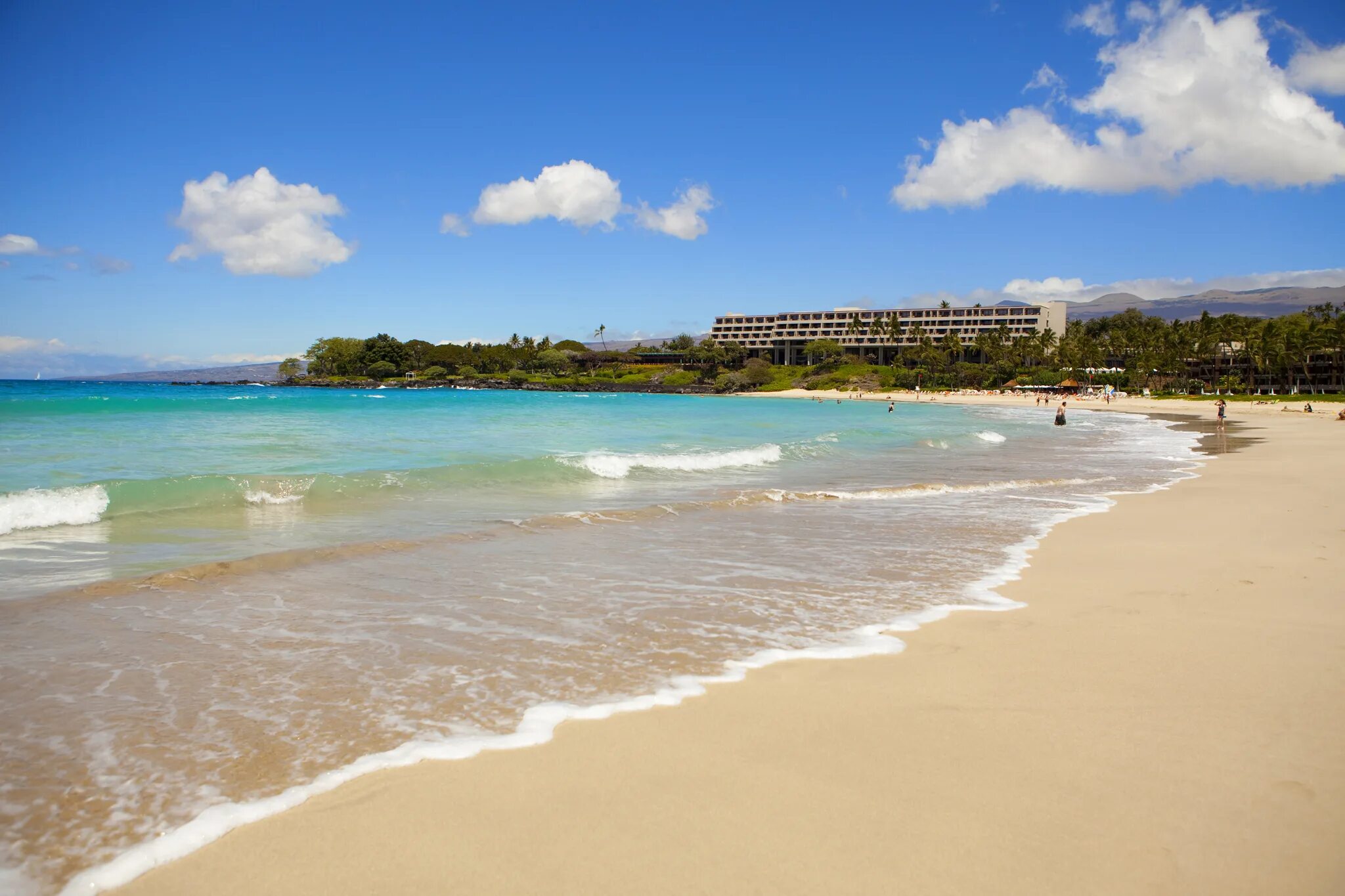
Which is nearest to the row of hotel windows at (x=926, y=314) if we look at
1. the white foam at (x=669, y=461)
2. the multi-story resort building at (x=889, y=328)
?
the multi-story resort building at (x=889, y=328)

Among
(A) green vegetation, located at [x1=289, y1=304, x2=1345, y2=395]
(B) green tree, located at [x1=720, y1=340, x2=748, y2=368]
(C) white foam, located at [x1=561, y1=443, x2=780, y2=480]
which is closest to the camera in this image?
(C) white foam, located at [x1=561, y1=443, x2=780, y2=480]

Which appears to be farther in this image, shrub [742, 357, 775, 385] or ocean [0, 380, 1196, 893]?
shrub [742, 357, 775, 385]

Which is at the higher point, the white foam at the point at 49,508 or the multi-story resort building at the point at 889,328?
the multi-story resort building at the point at 889,328

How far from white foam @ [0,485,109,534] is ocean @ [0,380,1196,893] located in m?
0.05

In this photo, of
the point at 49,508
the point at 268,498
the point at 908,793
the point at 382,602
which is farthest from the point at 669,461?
the point at 908,793

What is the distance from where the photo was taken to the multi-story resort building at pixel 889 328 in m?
178

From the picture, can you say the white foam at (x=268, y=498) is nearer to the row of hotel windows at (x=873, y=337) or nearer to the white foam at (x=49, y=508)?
the white foam at (x=49, y=508)

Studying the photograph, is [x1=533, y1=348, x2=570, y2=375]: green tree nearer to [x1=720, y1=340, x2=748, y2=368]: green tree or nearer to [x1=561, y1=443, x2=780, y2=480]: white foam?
[x1=720, y1=340, x2=748, y2=368]: green tree

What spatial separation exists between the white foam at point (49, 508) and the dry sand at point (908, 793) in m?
10.8

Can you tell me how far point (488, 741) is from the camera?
4.19 metres

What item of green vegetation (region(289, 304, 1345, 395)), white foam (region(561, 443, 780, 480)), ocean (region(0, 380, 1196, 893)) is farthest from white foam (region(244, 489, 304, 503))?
green vegetation (region(289, 304, 1345, 395))

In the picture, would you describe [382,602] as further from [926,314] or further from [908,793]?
[926,314]

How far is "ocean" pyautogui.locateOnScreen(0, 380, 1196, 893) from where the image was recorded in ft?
12.8

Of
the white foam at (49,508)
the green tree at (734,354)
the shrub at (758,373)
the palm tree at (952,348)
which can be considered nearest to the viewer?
the white foam at (49,508)
